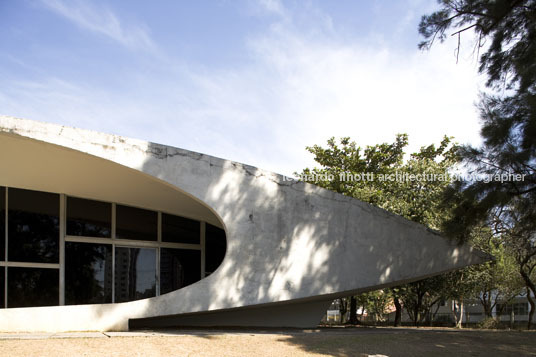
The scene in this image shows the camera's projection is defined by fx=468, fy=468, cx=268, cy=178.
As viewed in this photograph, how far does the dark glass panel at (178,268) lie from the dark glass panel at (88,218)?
5.55ft

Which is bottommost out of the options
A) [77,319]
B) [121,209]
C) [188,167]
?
[77,319]

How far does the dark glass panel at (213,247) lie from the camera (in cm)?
1338

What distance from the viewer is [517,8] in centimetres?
931

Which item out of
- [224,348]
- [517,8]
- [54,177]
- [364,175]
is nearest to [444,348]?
[224,348]

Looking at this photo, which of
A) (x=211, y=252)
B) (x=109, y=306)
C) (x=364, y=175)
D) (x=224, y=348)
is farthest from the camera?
(x=364, y=175)

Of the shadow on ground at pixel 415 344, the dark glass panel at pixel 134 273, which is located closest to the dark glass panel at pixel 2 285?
the dark glass panel at pixel 134 273

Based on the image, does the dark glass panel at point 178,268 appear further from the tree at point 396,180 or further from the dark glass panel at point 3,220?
the tree at point 396,180

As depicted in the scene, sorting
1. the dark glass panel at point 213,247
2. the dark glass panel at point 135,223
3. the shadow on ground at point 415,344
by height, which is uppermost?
the dark glass panel at point 135,223

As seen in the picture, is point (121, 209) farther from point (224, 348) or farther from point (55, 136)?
point (224, 348)

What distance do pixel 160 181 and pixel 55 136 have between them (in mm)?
2166

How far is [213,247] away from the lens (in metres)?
13.4

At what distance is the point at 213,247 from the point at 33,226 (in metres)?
4.69

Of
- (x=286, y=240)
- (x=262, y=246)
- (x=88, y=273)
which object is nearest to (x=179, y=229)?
(x=88, y=273)

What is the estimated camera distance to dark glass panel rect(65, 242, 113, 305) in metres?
11.4
